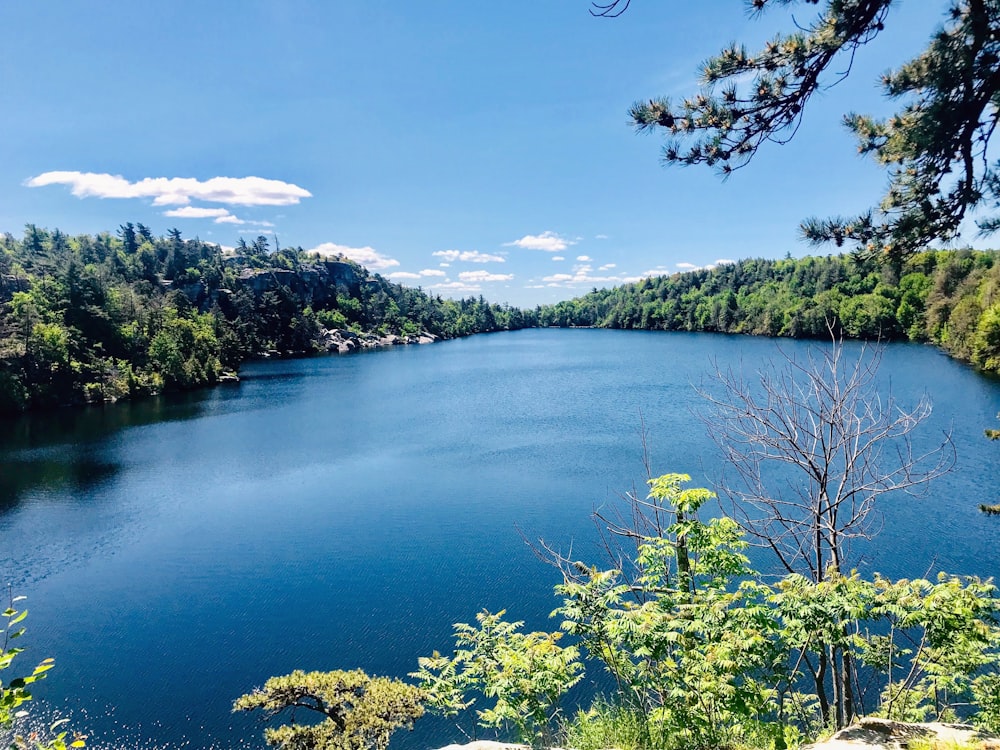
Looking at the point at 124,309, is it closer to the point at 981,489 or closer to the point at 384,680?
the point at 384,680

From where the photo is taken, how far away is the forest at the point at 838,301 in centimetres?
4047

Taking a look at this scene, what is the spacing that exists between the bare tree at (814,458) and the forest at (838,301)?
100cm

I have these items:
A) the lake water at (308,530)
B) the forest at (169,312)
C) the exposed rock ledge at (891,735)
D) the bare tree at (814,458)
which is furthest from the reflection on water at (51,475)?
the exposed rock ledge at (891,735)

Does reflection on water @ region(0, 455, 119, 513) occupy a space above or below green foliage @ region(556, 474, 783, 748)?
below

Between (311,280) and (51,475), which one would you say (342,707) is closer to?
(51,475)

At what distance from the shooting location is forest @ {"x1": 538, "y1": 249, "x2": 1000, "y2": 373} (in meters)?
40.5

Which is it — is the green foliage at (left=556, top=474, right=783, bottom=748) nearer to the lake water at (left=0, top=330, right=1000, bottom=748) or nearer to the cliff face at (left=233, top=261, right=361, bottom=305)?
the lake water at (left=0, top=330, right=1000, bottom=748)

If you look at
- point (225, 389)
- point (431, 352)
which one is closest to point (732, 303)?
point (431, 352)

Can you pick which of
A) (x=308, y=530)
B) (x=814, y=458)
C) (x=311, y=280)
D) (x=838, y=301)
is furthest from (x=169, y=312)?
(x=838, y=301)

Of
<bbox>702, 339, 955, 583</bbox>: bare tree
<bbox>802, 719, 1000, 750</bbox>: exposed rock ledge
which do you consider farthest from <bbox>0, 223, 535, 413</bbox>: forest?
<bbox>802, 719, 1000, 750</bbox>: exposed rock ledge

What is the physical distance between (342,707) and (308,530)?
1159 cm

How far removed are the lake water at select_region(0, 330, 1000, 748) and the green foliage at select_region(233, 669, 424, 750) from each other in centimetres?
196

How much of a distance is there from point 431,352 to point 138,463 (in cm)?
6931

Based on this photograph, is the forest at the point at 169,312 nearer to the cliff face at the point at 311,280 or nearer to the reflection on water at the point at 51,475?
the cliff face at the point at 311,280
